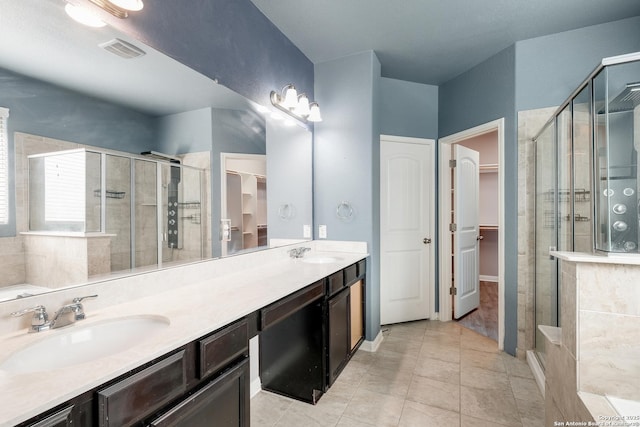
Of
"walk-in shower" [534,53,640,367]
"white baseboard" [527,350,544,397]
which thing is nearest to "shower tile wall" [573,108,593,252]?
"walk-in shower" [534,53,640,367]

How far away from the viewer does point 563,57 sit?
2369mm

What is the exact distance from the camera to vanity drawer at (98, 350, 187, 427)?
723 millimetres

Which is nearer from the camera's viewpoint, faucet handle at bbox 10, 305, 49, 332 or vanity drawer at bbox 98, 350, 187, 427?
vanity drawer at bbox 98, 350, 187, 427

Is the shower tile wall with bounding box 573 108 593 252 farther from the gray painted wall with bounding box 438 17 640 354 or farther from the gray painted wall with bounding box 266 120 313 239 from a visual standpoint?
the gray painted wall with bounding box 266 120 313 239

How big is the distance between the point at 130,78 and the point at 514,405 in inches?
111

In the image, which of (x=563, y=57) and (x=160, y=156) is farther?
(x=563, y=57)

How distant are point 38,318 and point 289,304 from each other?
95 centimetres

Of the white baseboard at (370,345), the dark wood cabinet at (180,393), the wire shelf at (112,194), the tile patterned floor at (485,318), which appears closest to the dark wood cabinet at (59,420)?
the dark wood cabinet at (180,393)

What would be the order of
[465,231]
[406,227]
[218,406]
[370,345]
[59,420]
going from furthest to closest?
[465,231] → [406,227] → [370,345] → [218,406] → [59,420]

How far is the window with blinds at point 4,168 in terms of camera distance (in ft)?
3.03

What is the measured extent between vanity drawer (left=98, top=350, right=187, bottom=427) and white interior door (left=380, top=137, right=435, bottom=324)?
2.44m

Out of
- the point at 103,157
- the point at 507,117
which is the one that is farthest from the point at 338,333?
the point at 507,117

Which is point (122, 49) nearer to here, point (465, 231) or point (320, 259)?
point (320, 259)

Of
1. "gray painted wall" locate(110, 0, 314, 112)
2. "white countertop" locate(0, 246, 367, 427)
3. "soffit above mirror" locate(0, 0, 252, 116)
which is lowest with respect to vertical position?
"white countertop" locate(0, 246, 367, 427)
